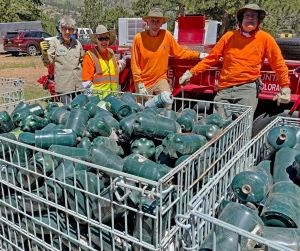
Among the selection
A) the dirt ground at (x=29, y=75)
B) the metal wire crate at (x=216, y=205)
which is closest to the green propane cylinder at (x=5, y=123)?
the metal wire crate at (x=216, y=205)

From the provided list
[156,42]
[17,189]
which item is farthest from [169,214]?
[156,42]

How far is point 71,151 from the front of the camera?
230 centimetres

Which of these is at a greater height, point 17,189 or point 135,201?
point 135,201

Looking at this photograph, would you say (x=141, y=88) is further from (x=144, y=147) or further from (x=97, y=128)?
(x=144, y=147)

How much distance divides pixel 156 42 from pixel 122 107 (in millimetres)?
1698

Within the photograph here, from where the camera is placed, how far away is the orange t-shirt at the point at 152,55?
4.36m

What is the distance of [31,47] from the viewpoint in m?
26.4

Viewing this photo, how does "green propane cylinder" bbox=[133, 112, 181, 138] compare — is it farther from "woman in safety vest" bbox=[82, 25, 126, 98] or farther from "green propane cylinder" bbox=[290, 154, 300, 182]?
"woman in safety vest" bbox=[82, 25, 126, 98]

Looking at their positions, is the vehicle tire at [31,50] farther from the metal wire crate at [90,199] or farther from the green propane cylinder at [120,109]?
the metal wire crate at [90,199]

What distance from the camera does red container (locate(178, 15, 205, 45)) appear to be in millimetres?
7453

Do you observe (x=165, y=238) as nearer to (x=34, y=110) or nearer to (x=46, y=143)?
(x=46, y=143)

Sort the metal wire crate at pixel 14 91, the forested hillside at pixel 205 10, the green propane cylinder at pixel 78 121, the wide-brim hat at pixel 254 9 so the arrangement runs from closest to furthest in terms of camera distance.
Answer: the green propane cylinder at pixel 78 121 < the wide-brim hat at pixel 254 9 < the metal wire crate at pixel 14 91 < the forested hillside at pixel 205 10

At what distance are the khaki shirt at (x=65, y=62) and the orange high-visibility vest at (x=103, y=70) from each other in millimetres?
665

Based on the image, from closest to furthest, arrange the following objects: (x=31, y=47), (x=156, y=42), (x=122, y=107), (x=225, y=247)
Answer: (x=225, y=247) < (x=122, y=107) < (x=156, y=42) < (x=31, y=47)
